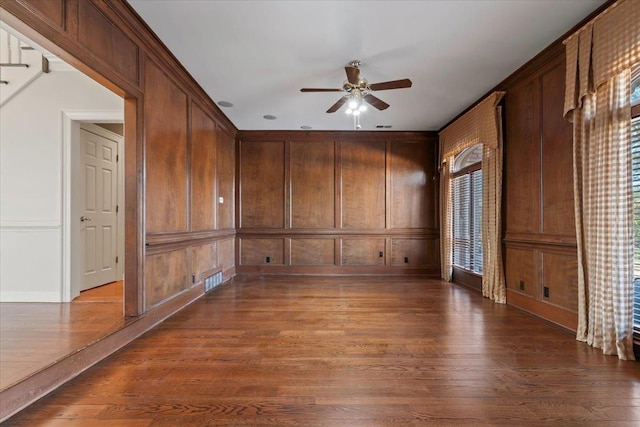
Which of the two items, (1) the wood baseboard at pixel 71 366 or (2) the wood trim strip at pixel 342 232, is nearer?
(1) the wood baseboard at pixel 71 366

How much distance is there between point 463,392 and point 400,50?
9.87 ft

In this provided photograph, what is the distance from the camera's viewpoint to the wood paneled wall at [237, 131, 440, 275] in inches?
237

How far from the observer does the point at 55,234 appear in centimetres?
353

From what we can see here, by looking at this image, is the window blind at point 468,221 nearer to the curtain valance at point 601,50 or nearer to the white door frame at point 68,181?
the curtain valance at point 601,50

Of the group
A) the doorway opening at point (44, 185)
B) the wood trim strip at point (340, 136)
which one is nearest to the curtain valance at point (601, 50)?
the wood trim strip at point (340, 136)

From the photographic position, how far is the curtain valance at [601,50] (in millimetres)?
2195

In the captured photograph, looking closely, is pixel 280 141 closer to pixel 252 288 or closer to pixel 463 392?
pixel 252 288

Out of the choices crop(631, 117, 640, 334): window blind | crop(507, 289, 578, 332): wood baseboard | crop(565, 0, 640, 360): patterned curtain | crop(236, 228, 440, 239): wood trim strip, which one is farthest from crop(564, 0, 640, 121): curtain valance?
crop(236, 228, 440, 239): wood trim strip

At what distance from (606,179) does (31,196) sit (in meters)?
5.69

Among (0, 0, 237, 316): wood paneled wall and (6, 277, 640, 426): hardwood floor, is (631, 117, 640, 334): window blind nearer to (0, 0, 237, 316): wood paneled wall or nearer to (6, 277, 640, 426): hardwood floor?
(6, 277, 640, 426): hardwood floor

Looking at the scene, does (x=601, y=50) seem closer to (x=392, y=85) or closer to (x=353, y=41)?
(x=392, y=85)

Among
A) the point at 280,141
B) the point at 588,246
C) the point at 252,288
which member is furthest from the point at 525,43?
the point at 252,288

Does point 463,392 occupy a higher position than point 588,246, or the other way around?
point 588,246

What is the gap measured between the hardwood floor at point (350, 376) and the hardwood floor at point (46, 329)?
0.26 metres
